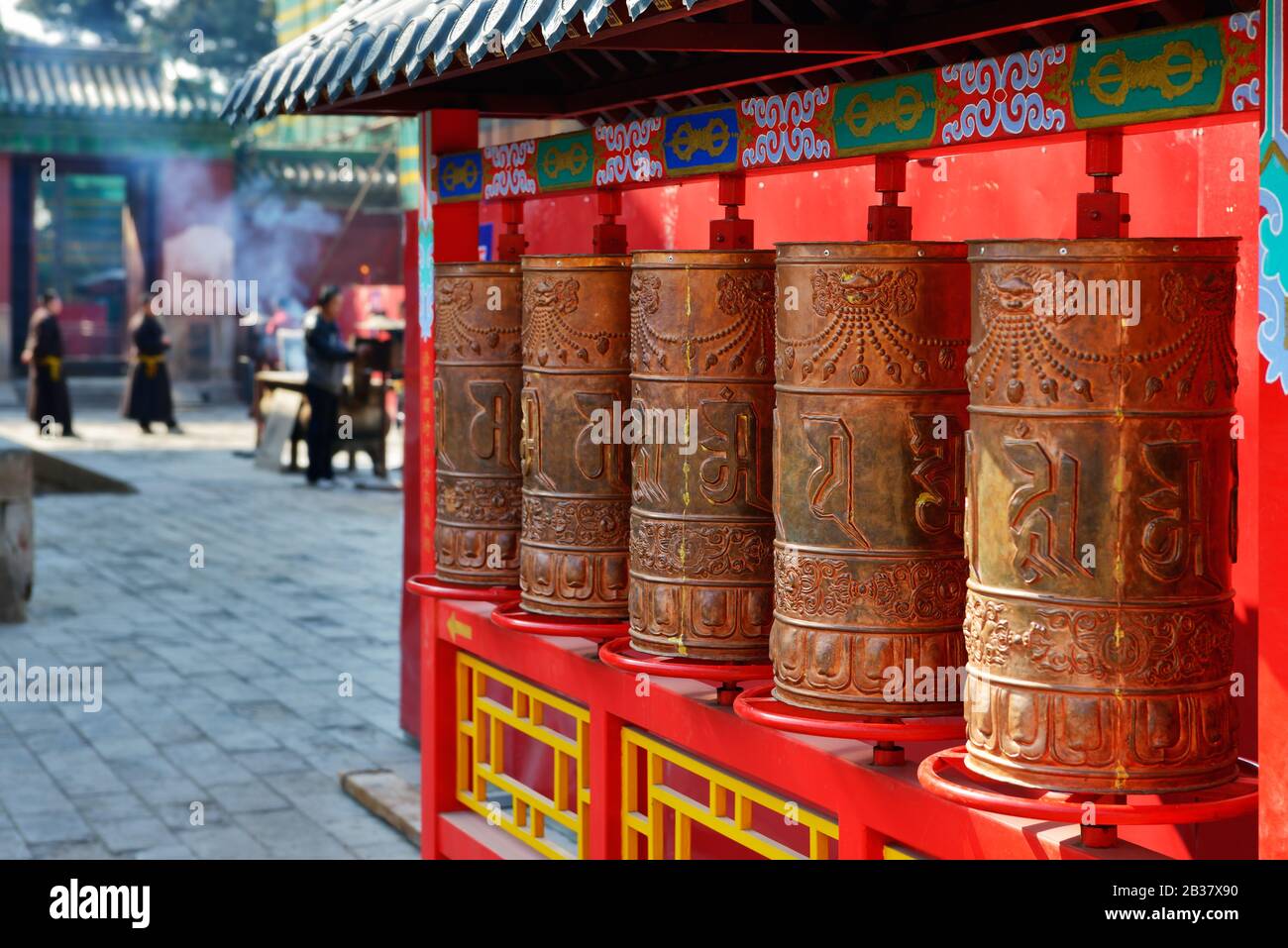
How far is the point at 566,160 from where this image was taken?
418 centimetres

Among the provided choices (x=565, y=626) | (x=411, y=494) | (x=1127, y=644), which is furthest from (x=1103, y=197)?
(x=411, y=494)

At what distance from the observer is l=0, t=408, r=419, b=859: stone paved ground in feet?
19.4

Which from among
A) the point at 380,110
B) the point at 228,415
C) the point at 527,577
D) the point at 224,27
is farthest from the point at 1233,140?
the point at 224,27

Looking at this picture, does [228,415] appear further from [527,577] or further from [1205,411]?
[1205,411]

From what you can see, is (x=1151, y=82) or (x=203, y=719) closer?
(x=1151, y=82)

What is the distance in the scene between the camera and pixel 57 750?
681cm

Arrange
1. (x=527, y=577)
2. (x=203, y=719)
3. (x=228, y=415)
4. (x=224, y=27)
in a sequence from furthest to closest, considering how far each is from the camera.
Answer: (x=224, y=27) < (x=228, y=415) < (x=203, y=719) < (x=527, y=577)

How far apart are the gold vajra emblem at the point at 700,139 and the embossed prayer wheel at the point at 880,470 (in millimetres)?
550

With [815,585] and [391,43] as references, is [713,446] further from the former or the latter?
[391,43]

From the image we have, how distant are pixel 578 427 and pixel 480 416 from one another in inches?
20.4

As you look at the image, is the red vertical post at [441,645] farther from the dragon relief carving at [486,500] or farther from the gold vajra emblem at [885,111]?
the gold vajra emblem at [885,111]

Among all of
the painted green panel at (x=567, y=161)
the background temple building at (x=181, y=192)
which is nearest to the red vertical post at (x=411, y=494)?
the painted green panel at (x=567, y=161)

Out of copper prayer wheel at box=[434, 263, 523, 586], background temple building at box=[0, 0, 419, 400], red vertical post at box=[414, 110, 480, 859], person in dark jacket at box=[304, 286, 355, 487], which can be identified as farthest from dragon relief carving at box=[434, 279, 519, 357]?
background temple building at box=[0, 0, 419, 400]

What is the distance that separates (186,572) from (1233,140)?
29.3 feet
